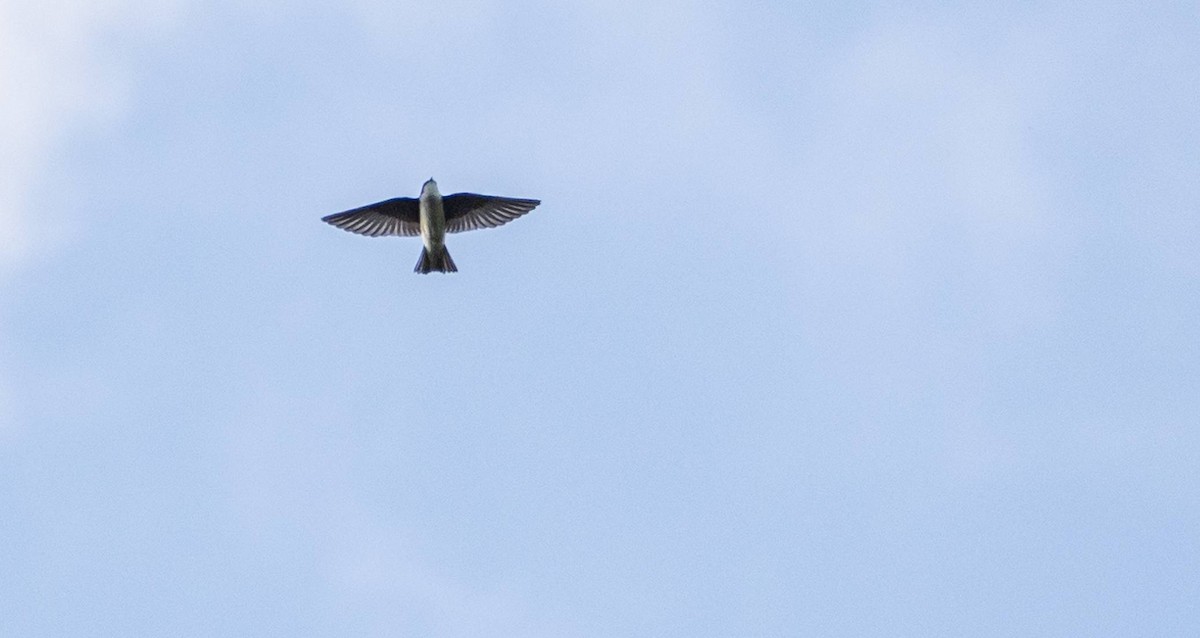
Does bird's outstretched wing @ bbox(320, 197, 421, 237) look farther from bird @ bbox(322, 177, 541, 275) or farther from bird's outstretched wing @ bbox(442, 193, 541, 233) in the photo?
bird's outstretched wing @ bbox(442, 193, 541, 233)

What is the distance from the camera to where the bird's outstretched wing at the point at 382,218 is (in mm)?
20281

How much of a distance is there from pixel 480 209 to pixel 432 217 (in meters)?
0.74

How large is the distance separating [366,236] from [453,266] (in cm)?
146

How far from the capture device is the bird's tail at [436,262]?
19.8 m

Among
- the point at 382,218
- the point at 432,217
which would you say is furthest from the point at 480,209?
the point at 382,218

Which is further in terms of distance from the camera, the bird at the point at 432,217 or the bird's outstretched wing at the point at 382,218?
the bird's outstretched wing at the point at 382,218

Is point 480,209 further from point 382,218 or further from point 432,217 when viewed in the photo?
point 382,218

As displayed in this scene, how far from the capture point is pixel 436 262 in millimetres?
19891

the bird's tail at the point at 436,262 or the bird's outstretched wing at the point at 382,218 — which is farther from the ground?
the bird's outstretched wing at the point at 382,218

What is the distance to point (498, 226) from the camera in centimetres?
2044

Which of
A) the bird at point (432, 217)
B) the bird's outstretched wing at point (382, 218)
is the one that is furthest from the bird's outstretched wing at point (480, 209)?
the bird's outstretched wing at point (382, 218)

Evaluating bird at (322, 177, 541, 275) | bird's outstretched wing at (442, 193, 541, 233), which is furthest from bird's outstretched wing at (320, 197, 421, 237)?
bird's outstretched wing at (442, 193, 541, 233)

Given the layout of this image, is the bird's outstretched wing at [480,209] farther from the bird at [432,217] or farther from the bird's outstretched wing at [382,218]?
the bird's outstretched wing at [382,218]

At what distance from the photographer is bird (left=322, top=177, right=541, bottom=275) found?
1984 cm
